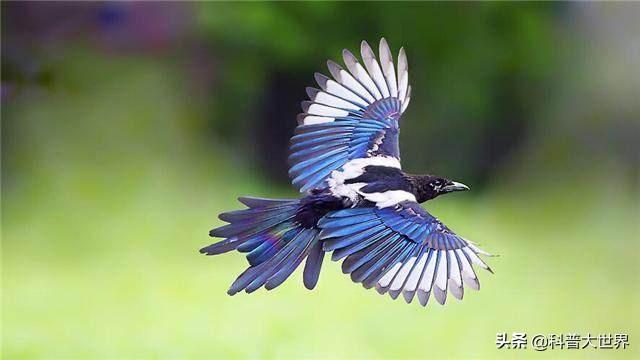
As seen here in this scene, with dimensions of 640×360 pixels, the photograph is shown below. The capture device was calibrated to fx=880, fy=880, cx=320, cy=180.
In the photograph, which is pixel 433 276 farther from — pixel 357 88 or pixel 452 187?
pixel 357 88

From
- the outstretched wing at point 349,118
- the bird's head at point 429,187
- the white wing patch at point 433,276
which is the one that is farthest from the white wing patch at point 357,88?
the white wing patch at point 433,276

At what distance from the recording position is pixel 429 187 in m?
1.11

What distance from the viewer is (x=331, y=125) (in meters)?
1.17

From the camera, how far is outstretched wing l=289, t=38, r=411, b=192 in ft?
3.77

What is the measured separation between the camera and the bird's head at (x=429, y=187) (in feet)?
3.64

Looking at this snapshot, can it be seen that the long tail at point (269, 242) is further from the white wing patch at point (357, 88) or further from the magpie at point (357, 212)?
the white wing patch at point (357, 88)

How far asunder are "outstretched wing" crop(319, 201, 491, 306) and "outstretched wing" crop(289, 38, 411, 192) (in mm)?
122

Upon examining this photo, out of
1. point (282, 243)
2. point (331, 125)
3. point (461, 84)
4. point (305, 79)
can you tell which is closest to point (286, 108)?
point (305, 79)

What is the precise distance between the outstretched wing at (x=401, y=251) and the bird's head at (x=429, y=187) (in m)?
0.06

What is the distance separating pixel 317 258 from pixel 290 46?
40.0 inches

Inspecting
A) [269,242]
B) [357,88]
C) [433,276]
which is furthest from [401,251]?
[357,88]

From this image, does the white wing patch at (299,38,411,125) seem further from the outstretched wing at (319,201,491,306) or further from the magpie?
the outstretched wing at (319,201,491,306)

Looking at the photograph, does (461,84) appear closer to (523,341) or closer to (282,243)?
(523,341)

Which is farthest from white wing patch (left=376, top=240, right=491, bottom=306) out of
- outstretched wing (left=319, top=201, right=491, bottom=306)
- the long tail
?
the long tail
